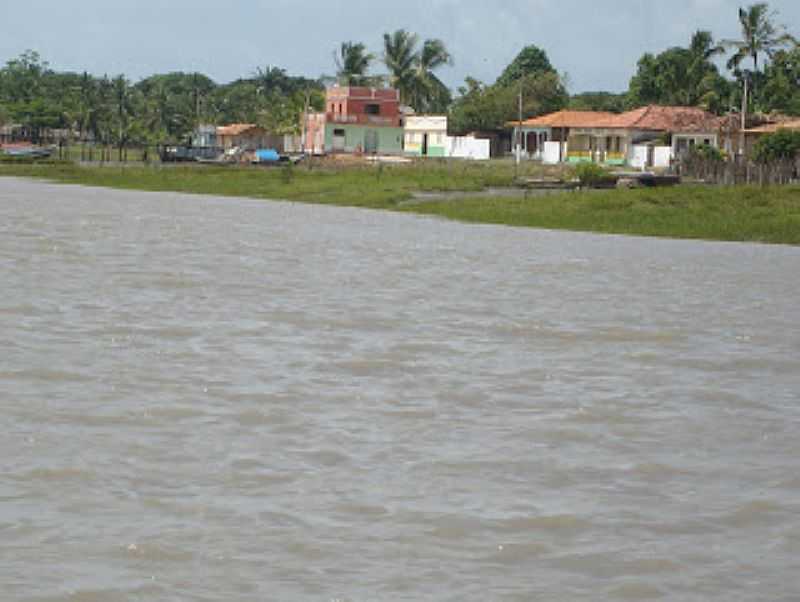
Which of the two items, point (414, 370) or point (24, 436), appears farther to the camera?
point (414, 370)

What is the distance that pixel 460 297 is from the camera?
2011cm

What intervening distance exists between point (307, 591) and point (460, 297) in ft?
45.0

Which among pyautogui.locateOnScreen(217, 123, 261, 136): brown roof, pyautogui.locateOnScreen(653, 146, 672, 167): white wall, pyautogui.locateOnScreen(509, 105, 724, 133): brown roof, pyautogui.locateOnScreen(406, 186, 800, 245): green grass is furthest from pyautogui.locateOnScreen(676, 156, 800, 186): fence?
pyautogui.locateOnScreen(217, 123, 261, 136): brown roof

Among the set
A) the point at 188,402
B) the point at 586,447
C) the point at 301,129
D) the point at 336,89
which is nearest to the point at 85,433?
the point at 188,402

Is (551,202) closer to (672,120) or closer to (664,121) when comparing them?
(664,121)

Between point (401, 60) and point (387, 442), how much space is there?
352ft

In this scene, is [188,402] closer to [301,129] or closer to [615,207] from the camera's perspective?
[615,207]

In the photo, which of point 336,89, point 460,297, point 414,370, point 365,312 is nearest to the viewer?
point 414,370

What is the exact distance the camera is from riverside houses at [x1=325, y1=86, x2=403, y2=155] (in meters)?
106

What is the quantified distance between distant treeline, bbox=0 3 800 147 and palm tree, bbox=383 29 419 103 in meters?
0.08

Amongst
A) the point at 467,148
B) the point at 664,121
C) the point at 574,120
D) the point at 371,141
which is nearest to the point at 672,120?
the point at 664,121

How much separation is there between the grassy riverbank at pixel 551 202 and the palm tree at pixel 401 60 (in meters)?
47.1

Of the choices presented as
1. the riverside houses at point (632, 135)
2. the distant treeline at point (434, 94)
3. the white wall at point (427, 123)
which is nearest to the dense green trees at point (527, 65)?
the distant treeline at point (434, 94)

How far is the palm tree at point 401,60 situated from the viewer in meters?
114
